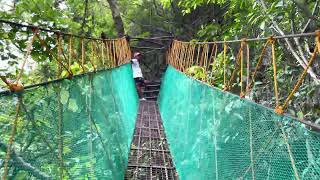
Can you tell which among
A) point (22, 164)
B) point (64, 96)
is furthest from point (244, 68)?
point (22, 164)

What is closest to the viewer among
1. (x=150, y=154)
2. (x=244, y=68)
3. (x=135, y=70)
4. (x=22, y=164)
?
(x=22, y=164)

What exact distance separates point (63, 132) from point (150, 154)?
2583 millimetres

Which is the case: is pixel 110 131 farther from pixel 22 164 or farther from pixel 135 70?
pixel 135 70

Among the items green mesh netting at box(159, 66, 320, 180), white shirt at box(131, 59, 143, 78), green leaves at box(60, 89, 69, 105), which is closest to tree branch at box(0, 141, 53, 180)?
green leaves at box(60, 89, 69, 105)

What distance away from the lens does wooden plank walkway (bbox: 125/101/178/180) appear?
3.35 metres

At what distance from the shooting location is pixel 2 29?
1960 mm

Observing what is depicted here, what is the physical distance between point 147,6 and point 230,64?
5.65 m

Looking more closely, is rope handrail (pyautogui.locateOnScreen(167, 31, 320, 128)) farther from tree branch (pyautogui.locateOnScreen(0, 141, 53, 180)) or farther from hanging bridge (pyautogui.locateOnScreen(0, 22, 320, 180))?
tree branch (pyautogui.locateOnScreen(0, 141, 53, 180))

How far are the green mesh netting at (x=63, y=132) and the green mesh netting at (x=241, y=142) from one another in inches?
23.2

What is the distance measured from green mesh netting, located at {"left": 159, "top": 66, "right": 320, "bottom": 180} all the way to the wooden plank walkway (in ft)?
2.10

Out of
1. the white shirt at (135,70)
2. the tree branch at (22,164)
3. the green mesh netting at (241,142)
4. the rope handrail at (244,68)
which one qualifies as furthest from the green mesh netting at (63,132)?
the white shirt at (135,70)

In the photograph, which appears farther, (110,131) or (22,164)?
(110,131)

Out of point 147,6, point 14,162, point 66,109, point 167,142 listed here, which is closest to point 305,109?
point 66,109

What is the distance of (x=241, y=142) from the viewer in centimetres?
141
